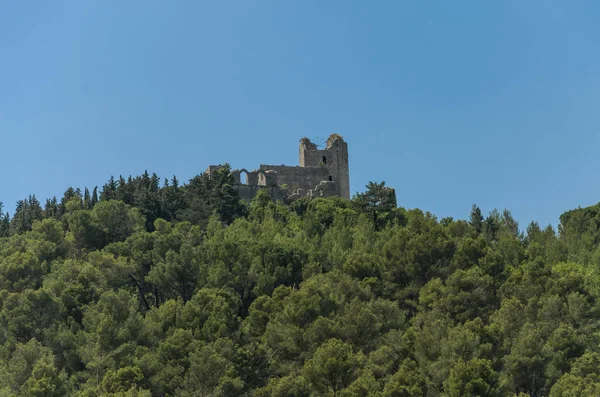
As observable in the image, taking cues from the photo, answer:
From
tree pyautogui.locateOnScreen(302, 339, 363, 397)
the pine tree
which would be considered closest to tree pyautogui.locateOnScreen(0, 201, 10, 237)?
the pine tree

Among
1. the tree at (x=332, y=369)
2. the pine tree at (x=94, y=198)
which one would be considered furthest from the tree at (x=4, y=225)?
the tree at (x=332, y=369)

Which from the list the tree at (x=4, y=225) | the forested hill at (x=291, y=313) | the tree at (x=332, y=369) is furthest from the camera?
the tree at (x=4, y=225)

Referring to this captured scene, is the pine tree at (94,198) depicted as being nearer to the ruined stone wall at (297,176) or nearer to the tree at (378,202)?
the ruined stone wall at (297,176)

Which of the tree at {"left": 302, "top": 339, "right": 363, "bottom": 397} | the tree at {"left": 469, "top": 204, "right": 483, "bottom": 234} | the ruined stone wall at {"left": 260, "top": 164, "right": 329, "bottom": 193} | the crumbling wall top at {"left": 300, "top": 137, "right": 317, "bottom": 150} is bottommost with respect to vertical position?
the tree at {"left": 302, "top": 339, "right": 363, "bottom": 397}

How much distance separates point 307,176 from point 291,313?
3581 cm

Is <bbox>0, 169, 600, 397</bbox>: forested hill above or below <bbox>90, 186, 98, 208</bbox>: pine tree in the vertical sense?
below

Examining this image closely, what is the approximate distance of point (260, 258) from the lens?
4703 centimetres

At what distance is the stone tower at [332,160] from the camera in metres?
74.5

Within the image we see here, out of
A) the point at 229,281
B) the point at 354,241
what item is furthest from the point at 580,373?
the point at 354,241

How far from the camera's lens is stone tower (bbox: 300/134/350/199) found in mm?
74500

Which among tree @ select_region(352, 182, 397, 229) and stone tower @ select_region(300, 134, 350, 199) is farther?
stone tower @ select_region(300, 134, 350, 199)

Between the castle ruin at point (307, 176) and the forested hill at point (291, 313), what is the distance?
12683 mm

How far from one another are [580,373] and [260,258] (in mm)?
18853

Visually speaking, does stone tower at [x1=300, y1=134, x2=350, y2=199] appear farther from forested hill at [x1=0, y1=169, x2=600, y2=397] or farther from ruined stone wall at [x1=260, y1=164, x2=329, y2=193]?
forested hill at [x1=0, y1=169, x2=600, y2=397]
